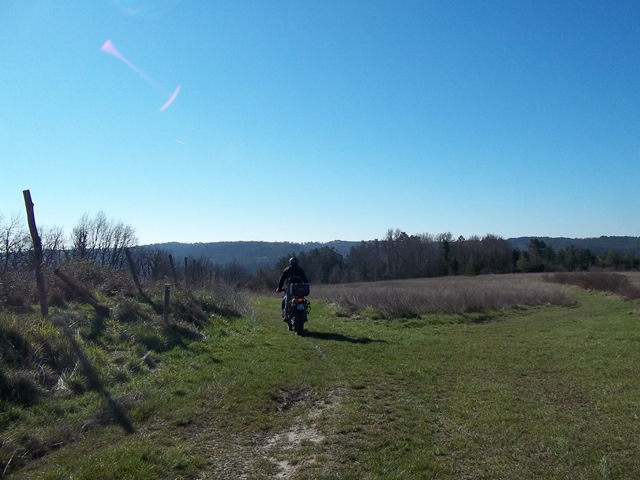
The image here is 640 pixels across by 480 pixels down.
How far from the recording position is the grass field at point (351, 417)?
15.5 ft

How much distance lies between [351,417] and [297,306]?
26.0ft

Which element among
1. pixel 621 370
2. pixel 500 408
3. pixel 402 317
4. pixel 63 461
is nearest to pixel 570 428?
pixel 500 408

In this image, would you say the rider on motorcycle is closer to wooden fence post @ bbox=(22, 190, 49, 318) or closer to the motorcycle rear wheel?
the motorcycle rear wheel

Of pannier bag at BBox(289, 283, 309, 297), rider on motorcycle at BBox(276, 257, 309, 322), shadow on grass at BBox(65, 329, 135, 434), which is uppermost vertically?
rider on motorcycle at BBox(276, 257, 309, 322)

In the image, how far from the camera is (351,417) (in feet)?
20.6

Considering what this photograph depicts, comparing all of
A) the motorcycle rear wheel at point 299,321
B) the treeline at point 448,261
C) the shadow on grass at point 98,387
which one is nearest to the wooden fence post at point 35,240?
the shadow on grass at point 98,387

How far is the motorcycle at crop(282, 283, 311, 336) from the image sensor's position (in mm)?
14141

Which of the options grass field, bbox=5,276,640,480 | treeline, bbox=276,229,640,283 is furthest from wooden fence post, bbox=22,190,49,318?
treeline, bbox=276,229,640,283

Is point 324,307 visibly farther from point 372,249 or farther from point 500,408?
point 372,249

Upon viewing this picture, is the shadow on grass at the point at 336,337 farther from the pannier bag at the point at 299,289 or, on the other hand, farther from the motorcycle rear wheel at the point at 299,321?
the pannier bag at the point at 299,289

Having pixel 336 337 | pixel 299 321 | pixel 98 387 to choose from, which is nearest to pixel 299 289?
pixel 299 321

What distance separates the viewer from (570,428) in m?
5.95

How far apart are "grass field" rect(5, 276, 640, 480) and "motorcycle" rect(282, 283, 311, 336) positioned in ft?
7.07

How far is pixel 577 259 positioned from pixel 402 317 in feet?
204
